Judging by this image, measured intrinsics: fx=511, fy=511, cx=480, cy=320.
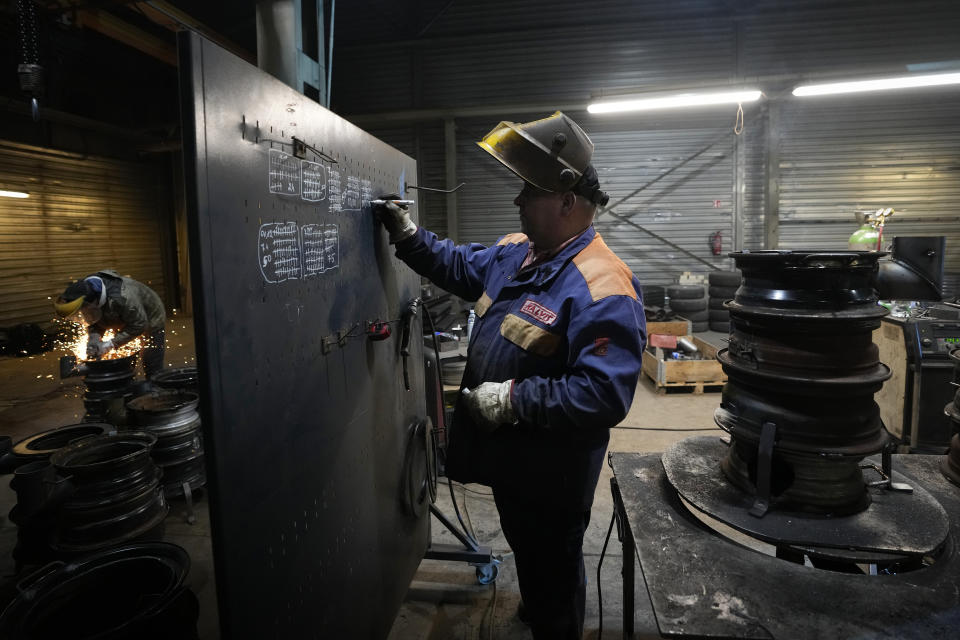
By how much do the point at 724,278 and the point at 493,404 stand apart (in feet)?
27.2

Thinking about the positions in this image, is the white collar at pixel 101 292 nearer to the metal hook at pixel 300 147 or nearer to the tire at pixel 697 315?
the metal hook at pixel 300 147

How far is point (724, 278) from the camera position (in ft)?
29.5

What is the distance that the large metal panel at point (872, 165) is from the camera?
9.27 m

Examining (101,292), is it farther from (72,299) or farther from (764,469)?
(764,469)

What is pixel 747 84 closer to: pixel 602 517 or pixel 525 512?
pixel 602 517

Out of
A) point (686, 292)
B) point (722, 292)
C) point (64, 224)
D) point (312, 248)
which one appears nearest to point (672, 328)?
point (686, 292)

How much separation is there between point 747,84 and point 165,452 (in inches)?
384

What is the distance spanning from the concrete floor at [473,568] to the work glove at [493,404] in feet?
4.58

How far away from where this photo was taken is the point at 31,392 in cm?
688

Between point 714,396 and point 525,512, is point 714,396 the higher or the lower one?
the lower one

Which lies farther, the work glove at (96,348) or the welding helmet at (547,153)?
the work glove at (96,348)

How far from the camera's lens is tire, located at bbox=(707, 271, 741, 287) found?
881cm

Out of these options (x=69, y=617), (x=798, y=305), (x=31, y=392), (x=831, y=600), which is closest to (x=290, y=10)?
(x=798, y=305)

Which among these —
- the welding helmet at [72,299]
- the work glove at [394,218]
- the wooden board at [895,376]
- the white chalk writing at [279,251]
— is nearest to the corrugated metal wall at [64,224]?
the welding helmet at [72,299]
